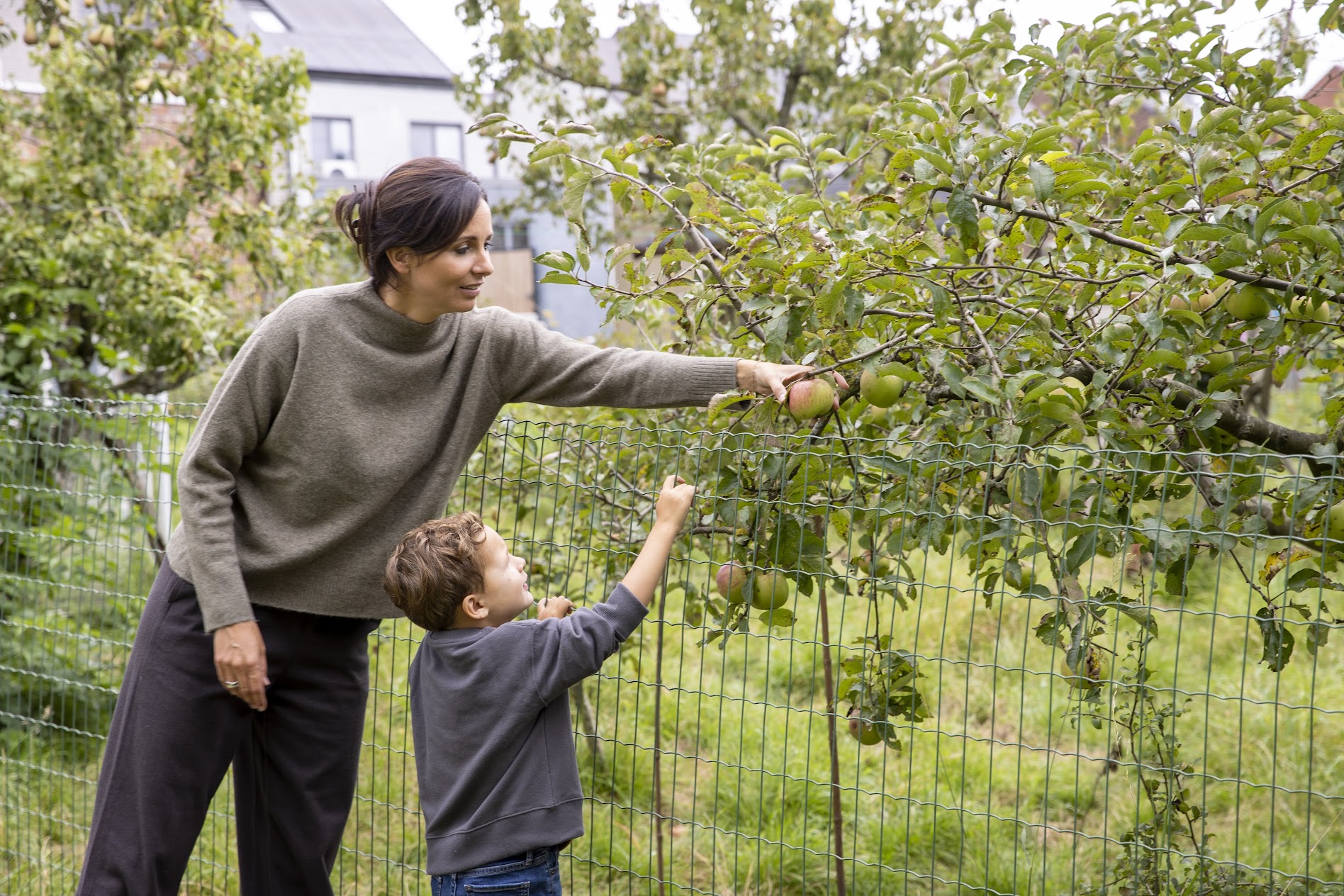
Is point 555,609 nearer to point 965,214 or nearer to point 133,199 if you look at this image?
point 965,214

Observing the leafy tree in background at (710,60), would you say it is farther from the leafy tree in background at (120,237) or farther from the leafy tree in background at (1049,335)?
the leafy tree in background at (1049,335)

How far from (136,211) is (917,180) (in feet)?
13.8

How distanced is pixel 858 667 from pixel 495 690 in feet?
2.06

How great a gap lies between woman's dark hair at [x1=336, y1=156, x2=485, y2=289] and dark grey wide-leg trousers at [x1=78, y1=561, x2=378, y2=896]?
2.24 feet

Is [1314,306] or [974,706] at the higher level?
[1314,306]

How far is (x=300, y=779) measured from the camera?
2152 millimetres

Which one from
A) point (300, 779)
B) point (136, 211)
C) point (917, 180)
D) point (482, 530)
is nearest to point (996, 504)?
point (917, 180)

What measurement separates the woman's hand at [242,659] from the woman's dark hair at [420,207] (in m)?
0.65

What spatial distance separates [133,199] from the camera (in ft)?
16.5

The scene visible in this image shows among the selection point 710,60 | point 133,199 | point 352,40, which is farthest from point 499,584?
point 352,40

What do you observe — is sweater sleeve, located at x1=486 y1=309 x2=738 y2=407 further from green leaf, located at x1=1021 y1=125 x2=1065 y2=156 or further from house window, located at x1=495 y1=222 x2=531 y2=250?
house window, located at x1=495 y1=222 x2=531 y2=250

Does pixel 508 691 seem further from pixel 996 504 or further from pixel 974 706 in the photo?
pixel 974 706

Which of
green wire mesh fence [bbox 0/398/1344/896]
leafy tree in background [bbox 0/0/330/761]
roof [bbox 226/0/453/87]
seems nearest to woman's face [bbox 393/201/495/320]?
green wire mesh fence [bbox 0/398/1344/896]

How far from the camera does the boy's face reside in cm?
178
